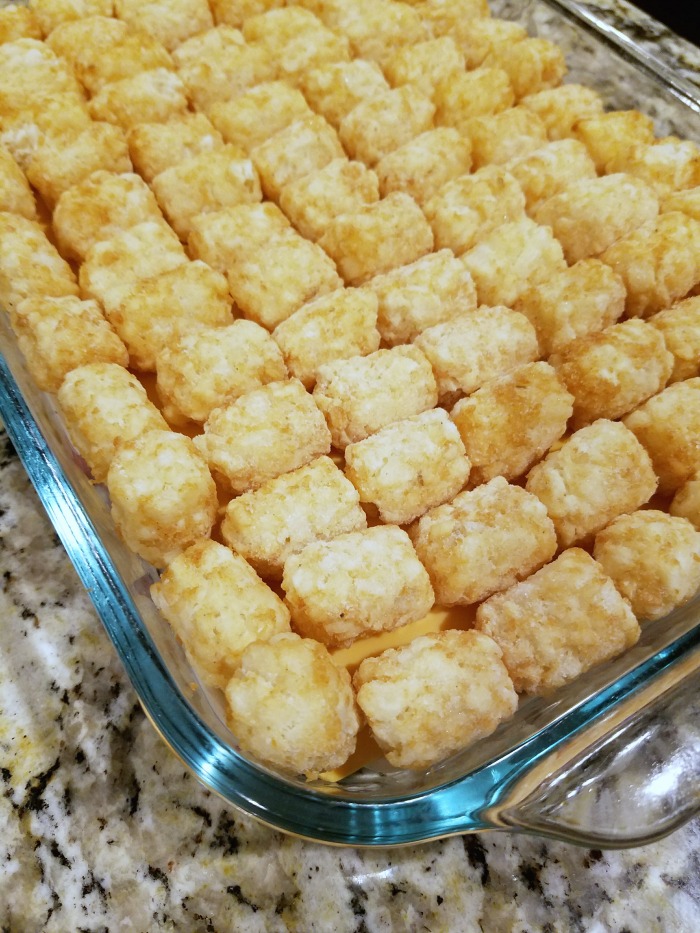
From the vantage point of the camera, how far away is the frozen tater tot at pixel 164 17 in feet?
6.72

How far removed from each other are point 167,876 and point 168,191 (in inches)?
57.6

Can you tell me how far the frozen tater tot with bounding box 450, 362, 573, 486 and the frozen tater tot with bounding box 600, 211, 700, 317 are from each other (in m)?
0.37

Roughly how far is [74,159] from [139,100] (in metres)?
0.26

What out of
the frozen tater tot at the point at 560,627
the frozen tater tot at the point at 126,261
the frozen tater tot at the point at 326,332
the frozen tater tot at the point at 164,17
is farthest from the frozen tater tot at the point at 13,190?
the frozen tater tot at the point at 560,627

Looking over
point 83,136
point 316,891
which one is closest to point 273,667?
point 316,891

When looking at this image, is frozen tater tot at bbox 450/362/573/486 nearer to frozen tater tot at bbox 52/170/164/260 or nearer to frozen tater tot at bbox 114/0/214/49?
frozen tater tot at bbox 52/170/164/260

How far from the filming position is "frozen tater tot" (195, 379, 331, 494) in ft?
4.62

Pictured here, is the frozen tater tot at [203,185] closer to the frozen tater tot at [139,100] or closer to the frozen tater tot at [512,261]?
the frozen tater tot at [139,100]

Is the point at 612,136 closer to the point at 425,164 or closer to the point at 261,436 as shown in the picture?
the point at 425,164

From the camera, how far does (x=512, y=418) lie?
1.44 m

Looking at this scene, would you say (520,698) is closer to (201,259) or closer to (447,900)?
(447,900)

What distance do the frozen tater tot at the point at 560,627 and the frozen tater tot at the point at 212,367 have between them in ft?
2.20

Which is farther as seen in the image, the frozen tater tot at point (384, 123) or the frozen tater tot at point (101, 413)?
the frozen tater tot at point (384, 123)

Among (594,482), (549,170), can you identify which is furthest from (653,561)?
(549,170)
